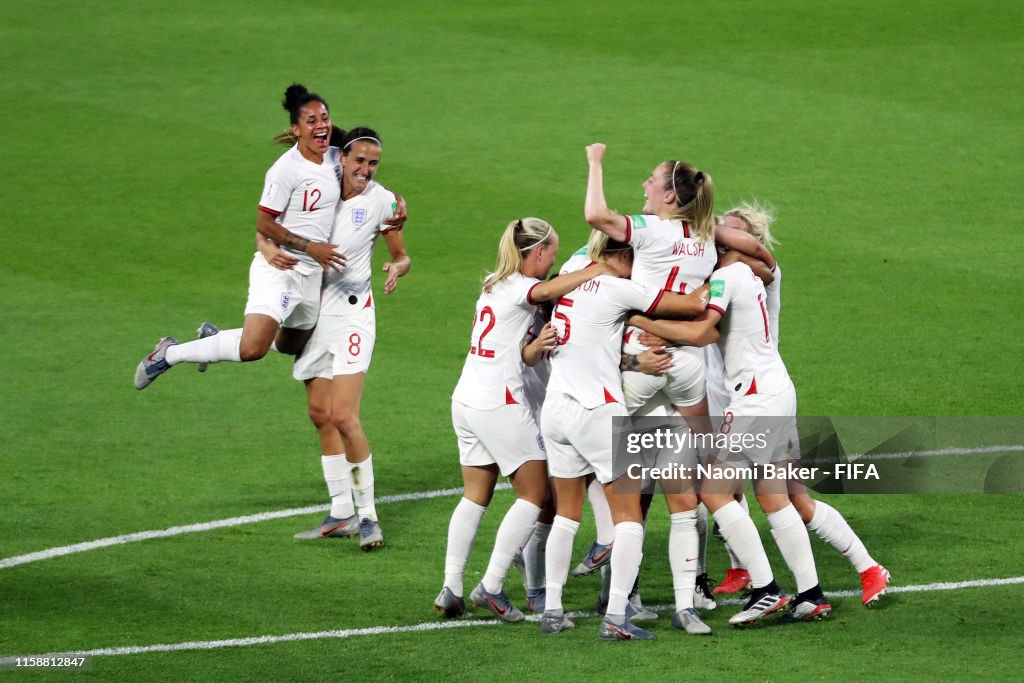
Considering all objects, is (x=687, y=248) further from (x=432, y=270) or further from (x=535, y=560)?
(x=432, y=270)

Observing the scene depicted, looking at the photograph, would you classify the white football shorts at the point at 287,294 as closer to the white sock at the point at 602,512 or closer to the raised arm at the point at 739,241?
the white sock at the point at 602,512

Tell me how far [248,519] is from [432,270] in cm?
637

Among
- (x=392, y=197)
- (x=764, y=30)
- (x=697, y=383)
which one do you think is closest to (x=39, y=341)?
(x=392, y=197)

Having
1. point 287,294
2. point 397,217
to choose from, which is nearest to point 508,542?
point 287,294

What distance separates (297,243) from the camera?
9.57 metres

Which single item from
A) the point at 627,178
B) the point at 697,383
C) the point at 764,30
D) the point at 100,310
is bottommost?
the point at 697,383

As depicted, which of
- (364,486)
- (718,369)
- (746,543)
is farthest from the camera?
(364,486)

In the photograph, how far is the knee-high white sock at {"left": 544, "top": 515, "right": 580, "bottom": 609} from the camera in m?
7.55

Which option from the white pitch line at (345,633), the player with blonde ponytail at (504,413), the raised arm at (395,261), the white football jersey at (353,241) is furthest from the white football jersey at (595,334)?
the raised arm at (395,261)

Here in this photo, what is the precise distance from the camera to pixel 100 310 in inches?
575

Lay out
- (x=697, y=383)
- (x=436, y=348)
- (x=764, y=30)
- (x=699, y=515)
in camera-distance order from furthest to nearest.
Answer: (x=764, y=30) → (x=436, y=348) → (x=699, y=515) → (x=697, y=383)

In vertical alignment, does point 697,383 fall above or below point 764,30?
below

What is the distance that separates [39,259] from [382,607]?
30.6 feet

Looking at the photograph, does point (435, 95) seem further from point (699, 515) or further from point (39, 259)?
point (699, 515)
